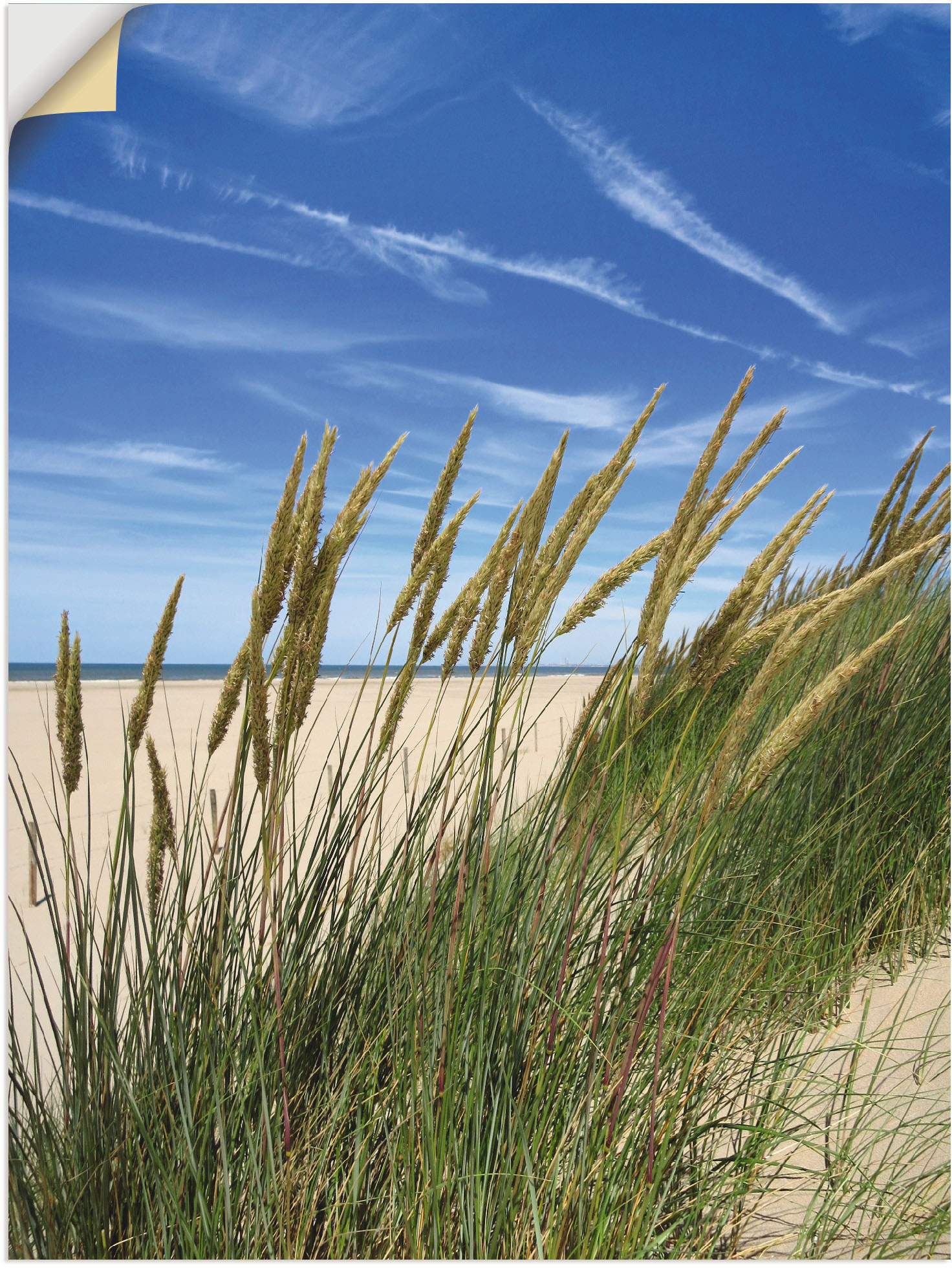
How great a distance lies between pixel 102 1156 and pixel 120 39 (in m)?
2.14

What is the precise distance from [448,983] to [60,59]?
186cm

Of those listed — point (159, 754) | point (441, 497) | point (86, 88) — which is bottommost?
point (159, 754)

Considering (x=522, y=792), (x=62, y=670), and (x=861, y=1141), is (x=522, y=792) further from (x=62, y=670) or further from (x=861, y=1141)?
(x=62, y=670)

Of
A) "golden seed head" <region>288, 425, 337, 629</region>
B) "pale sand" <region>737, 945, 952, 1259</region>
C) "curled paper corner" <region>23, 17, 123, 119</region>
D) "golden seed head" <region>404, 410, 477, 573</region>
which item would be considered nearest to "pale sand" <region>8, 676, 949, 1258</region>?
"pale sand" <region>737, 945, 952, 1259</region>

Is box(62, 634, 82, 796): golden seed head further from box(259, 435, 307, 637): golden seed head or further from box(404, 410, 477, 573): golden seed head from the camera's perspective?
box(404, 410, 477, 573): golden seed head

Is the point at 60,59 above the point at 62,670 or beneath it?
above

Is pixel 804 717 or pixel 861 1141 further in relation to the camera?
pixel 861 1141

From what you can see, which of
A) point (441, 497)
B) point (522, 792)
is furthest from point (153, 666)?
point (522, 792)

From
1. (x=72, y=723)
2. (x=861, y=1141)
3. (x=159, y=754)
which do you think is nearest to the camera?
(x=72, y=723)

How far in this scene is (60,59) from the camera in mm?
1486

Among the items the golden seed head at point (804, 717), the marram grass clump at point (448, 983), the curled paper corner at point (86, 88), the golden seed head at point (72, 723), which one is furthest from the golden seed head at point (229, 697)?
the curled paper corner at point (86, 88)

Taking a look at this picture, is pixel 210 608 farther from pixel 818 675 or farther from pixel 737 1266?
pixel 818 675

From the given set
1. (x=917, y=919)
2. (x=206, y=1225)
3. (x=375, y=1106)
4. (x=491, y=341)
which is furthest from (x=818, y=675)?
(x=206, y=1225)

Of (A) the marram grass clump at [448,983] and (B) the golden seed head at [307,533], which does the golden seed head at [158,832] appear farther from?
(B) the golden seed head at [307,533]
